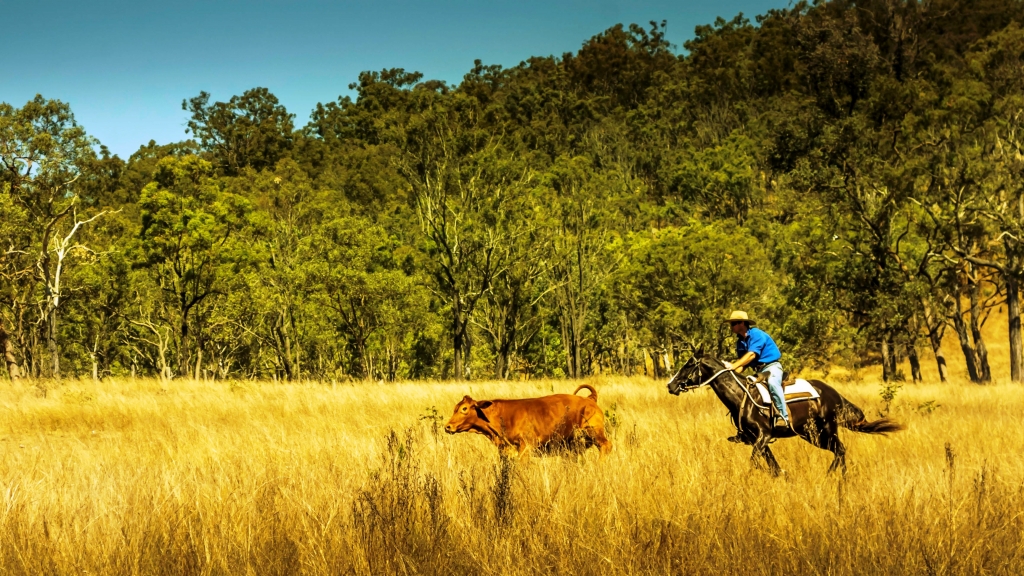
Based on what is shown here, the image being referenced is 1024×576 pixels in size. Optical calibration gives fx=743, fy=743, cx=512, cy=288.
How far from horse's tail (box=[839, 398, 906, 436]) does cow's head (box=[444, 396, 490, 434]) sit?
4.10m

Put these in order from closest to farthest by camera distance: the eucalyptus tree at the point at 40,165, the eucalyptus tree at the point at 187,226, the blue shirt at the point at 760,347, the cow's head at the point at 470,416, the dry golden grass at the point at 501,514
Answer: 1. the dry golden grass at the point at 501,514
2. the cow's head at the point at 470,416
3. the blue shirt at the point at 760,347
4. the eucalyptus tree at the point at 40,165
5. the eucalyptus tree at the point at 187,226

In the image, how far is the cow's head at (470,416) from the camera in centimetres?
805

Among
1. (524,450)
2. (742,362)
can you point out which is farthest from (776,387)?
(524,450)

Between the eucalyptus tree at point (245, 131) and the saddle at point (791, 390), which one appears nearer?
the saddle at point (791, 390)

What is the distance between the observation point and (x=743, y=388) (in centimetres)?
840

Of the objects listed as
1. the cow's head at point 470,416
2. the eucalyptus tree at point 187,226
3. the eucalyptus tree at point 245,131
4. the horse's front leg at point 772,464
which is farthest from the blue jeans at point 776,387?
the eucalyptus tree at point 245,131

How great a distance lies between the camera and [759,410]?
8.39 m

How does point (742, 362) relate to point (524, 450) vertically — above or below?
above

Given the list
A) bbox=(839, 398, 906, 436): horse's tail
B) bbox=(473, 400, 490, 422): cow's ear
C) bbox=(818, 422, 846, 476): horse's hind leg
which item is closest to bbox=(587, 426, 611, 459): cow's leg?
bbox=(473, 400, 490, 422): cow's ear

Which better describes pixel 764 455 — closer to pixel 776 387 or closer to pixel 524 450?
pixel 776 387

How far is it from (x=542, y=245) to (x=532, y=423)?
35.6 m

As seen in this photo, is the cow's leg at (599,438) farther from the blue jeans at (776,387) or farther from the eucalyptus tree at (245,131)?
the eucalyptus tree at (245,131)

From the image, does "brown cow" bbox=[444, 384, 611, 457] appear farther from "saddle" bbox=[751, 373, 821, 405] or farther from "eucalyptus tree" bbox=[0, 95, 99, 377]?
"eucalyptus tree" bbox=[0, 95, 99, 377]

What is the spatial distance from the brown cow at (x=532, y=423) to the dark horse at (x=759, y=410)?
1.15 metres
